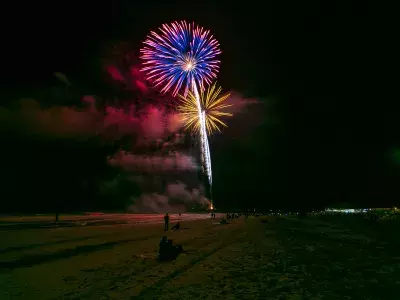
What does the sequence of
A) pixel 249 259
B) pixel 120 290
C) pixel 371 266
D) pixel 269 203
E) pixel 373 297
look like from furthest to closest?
pixel 269 203 → pixel 249 259 → pixel 371 266 → pixel 120 290 → pixel 373 297

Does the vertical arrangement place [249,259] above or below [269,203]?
below

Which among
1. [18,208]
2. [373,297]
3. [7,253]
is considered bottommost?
[373,297]

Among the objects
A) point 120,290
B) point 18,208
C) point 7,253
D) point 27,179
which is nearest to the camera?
point 120,290

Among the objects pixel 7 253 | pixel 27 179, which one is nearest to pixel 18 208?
pixel 27 179

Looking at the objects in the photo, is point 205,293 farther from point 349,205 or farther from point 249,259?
point 349,205

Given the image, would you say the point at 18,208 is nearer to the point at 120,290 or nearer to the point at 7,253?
the point at 7,253

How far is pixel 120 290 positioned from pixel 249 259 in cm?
615

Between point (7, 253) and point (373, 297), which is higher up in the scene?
point (7, 253)

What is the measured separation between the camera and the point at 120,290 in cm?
875

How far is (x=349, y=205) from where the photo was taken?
11450 centimetres

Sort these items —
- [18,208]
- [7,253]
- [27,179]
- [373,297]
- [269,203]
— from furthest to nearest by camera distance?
[269,203], [27,179], [18,208], [7,253], [373,297]

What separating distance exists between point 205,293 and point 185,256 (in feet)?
19.0

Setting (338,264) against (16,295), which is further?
(338,264)

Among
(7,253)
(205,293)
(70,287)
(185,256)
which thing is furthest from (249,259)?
(7,253)
